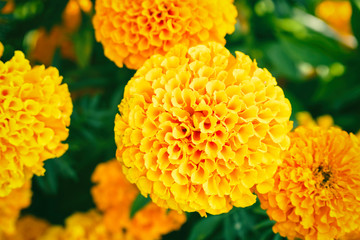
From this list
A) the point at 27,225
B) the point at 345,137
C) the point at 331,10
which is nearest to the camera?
the point at 345,137

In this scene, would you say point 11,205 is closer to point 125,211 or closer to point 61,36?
point 125,211

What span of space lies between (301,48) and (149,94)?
4.57 ft

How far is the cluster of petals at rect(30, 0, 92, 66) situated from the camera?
186cm

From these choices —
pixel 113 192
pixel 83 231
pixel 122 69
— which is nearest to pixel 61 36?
pixel 122 69

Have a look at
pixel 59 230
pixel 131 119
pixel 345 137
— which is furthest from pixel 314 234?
pixel 59 230

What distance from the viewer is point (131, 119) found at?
1.07 meters

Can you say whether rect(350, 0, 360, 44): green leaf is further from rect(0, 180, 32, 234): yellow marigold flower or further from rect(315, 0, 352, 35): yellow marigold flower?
rect(0, 180, 32, 234): yellow marigold flower

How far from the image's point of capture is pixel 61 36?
2.01 meters

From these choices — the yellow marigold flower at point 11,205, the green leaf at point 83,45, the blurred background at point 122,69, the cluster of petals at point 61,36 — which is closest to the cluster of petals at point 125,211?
the blurred background at point 122,69

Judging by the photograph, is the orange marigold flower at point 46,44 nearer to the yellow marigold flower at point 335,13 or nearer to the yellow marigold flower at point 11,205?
the yellow marigold flower at point 11,205

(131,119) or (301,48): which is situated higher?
(131,119)

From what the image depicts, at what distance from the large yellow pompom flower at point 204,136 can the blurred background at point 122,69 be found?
40cm

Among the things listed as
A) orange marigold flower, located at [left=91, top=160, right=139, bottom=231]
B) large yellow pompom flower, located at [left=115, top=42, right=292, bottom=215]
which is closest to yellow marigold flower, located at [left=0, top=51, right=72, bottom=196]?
large yellow pompom flower, located at [left=115, top=42, right=292, bottom=215]

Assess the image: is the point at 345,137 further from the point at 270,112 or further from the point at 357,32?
the point at 357,32
